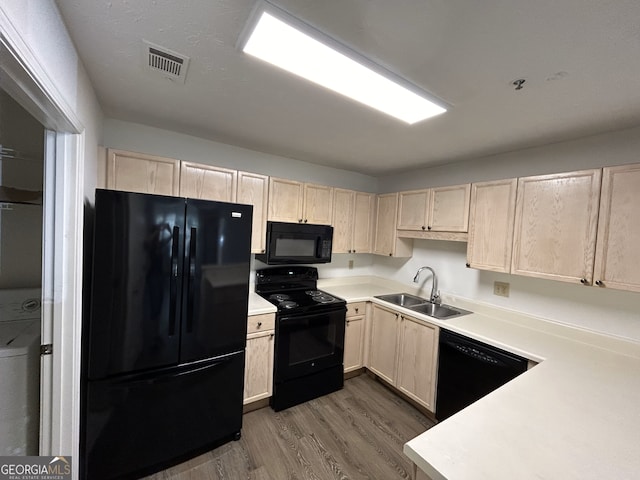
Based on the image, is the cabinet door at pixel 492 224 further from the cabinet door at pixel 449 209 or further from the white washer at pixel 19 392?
the white washer at pixel 19 392

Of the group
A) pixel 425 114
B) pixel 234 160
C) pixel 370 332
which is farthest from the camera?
pixel 370 332

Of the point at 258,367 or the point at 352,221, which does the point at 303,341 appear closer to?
the point at 258,367

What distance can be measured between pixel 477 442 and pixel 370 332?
1.95m

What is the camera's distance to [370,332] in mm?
2816

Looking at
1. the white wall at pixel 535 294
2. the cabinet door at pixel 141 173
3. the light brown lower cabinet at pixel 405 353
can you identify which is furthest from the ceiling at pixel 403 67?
the light brown lower cabinet at pixel 405 353

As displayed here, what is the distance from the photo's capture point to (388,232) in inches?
121

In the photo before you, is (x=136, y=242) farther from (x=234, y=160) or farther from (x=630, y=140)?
(x=630, y=140)

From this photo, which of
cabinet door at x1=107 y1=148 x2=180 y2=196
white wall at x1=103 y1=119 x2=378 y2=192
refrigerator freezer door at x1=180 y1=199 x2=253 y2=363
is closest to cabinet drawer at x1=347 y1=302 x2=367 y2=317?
refrigerator freezer door at x1=180 y1=199 x2=253 y2=363

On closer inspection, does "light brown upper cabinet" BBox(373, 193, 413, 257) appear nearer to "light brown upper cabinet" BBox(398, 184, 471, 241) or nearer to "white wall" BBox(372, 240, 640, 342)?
"light brown upper cabinet" BBox(398, 184, 471, 241)

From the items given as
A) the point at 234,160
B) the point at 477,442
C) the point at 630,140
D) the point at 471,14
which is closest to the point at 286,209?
the point at 234,160

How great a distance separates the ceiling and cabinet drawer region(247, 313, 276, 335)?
1.50 metres

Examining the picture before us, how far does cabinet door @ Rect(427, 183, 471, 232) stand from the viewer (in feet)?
7.67

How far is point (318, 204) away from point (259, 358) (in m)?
1.56

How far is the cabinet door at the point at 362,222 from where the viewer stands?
308 centimetres
